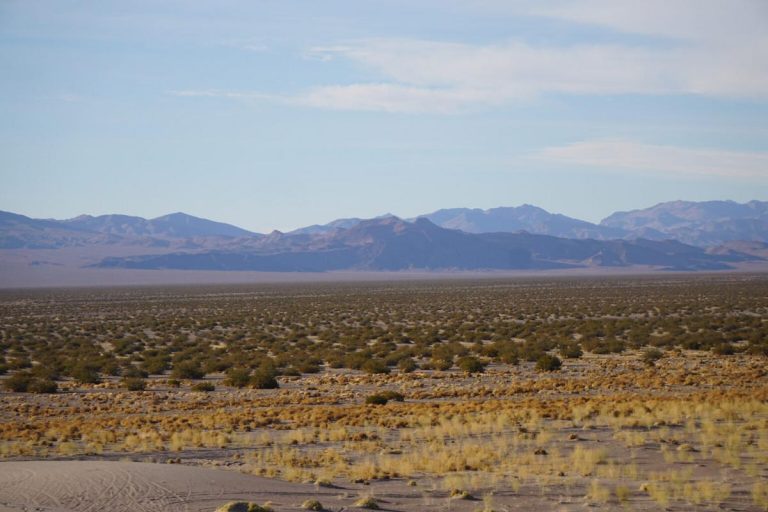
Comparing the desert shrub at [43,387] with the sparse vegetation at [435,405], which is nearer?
the sparse vegetation at [435,405]

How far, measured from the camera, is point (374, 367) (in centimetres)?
3169

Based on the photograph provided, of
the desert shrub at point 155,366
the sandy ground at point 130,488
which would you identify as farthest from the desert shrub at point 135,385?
the sandy ground at point 130,488

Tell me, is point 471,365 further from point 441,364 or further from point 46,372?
point 46,372

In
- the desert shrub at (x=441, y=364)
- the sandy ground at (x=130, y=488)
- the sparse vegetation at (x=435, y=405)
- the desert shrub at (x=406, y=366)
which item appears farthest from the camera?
the desert shrub at (x=441, y=364)

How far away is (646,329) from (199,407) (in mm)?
29900

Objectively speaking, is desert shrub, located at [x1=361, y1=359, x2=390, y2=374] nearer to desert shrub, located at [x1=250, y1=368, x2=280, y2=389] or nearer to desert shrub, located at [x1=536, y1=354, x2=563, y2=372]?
desert shrub, located at [x1=250, y1=368, x2=280, y2=389]

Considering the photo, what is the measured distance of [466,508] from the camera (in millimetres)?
11836

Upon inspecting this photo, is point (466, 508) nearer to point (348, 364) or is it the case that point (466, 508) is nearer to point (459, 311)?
point (348, 364)

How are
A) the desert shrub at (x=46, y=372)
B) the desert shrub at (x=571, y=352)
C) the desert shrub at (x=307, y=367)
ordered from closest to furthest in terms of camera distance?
the desert shrub at (x=46, y=372)
the desert shrub at (x=307, y=367)
the desert shrub at (x=571, y=352)

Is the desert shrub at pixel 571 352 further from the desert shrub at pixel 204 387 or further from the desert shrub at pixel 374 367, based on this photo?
the desert shrub at pixel 204 387

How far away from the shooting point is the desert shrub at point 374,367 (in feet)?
104

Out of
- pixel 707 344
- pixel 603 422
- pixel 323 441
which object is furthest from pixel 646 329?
pixel 323 441

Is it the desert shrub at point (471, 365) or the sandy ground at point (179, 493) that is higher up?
the sandy ground at point (179, 493)

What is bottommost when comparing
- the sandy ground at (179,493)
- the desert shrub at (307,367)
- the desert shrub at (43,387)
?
the desert shrub at (307,367)
